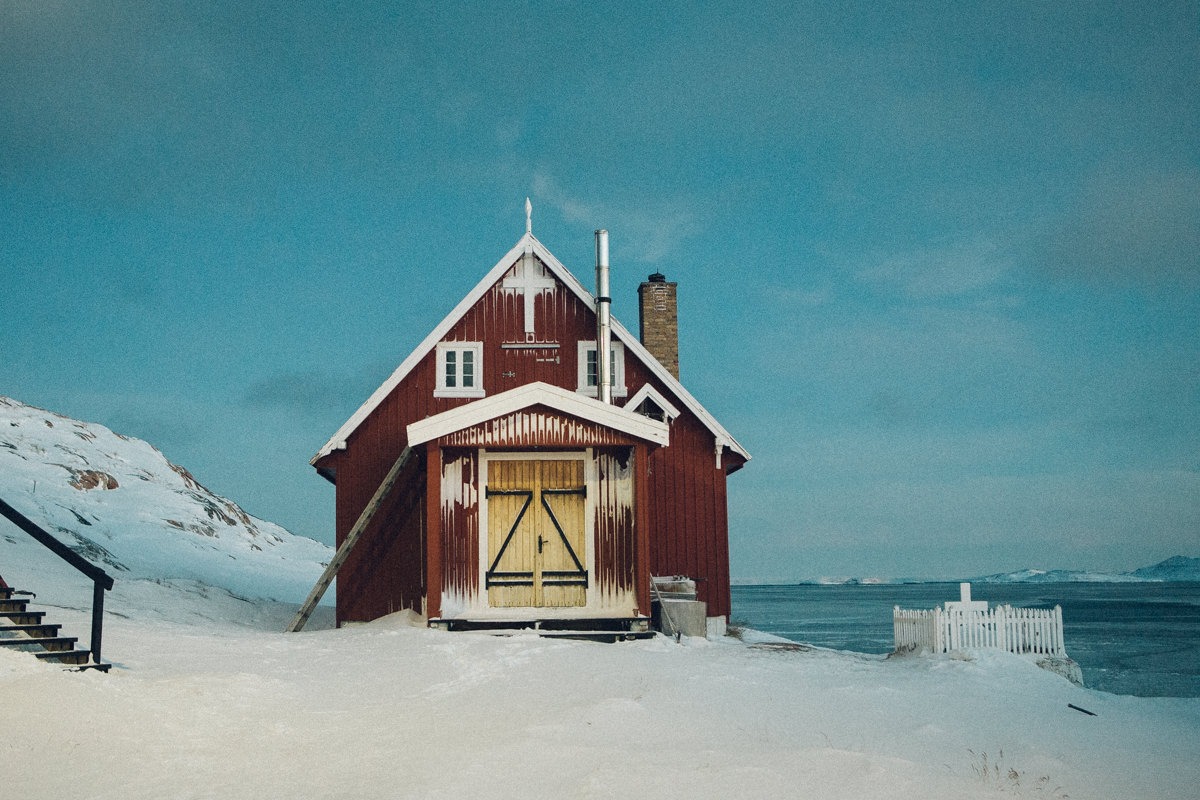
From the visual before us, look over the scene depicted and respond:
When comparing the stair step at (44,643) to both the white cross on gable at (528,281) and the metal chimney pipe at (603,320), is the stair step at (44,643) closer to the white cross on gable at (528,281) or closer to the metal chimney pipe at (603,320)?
the metal chimney pipe at (603,320)

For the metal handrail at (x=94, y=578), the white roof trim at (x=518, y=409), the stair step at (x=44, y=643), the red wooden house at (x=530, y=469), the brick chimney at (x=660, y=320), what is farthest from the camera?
the brick chimney at (x=660, y=320)

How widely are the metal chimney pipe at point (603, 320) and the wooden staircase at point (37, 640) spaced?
36.3 feet

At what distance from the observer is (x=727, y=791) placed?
8234 mm

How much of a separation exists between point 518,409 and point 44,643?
8150 millimetres

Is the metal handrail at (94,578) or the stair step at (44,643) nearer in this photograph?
the stair step at (44,643)

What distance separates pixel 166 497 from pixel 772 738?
3300 centimetres

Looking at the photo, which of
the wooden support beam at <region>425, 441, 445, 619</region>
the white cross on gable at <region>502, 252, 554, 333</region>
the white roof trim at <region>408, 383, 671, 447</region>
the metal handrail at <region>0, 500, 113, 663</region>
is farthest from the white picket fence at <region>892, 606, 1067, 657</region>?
the metal handrail at <region>0, 500, 113, 663</region>

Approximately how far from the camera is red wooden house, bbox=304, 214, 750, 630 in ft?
59.1

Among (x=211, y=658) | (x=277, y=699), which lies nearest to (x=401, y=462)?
(x=211, y=658)

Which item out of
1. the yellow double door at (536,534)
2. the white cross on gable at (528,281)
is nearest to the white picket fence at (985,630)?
the yellow double door at (536,534)

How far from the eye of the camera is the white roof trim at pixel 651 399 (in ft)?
72.5

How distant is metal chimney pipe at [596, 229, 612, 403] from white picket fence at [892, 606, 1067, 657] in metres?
7.06

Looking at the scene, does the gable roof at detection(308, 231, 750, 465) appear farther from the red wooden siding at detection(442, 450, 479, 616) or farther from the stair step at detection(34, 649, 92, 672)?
the stair step at detection(34, 649, 92, 672)

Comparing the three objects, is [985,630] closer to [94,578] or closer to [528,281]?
[528,281]
